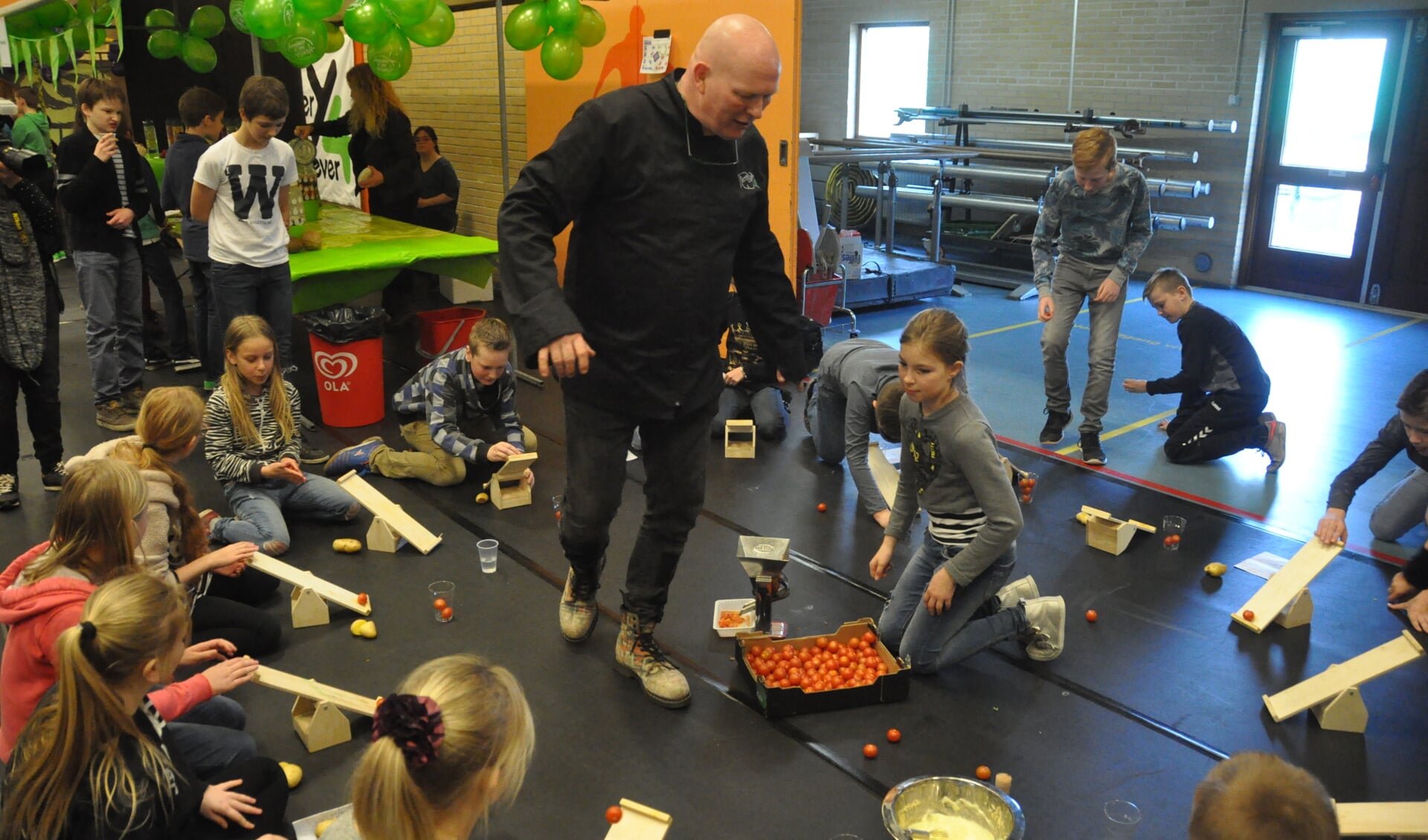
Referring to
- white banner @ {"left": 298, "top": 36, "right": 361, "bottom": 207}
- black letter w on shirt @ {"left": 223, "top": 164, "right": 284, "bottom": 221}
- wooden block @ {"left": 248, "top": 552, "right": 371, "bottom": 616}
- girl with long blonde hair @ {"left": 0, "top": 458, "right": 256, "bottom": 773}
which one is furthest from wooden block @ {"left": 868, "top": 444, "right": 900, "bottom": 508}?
white banner @ {"left": 298, "top": 36, "right": 361, "bottom": 207}

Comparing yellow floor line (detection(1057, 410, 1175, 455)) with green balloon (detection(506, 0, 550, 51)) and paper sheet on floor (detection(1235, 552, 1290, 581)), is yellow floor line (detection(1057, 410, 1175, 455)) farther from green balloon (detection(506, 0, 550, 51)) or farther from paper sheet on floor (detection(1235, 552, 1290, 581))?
green balloon (detection(506, 0, 550, 51))

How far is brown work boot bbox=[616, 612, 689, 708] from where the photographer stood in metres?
3.12

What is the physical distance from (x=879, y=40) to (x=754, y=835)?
11.0 meters

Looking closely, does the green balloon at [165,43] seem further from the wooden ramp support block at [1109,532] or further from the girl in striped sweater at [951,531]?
the wooden ramp support block at [1109,532]

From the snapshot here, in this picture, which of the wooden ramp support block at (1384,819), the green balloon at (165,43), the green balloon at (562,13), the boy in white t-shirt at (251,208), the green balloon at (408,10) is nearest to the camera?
the wooden ramp support block at (1384,819)

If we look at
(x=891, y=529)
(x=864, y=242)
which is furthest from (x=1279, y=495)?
Answer: (x=864, y=242)

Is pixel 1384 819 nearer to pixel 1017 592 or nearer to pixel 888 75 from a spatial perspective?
pixel 1017 592

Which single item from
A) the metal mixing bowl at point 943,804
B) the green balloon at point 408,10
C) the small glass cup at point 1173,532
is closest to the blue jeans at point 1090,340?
the small glass cup at point 1173,532

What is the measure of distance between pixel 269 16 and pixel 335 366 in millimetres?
2457

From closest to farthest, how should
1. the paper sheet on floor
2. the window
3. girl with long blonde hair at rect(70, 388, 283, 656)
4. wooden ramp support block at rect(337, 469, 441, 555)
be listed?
girl with long blonde hair at rect(70, 388, 283, 656) < the paper sheet on floor < wooden ramp support block at rect(337, 469, 441, 555) < the window

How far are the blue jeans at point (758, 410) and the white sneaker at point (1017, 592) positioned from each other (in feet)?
6.93

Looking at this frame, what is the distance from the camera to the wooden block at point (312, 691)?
2.89 metres

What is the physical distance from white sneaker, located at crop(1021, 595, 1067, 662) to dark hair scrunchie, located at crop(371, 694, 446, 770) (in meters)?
2.23

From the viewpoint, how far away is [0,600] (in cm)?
236
